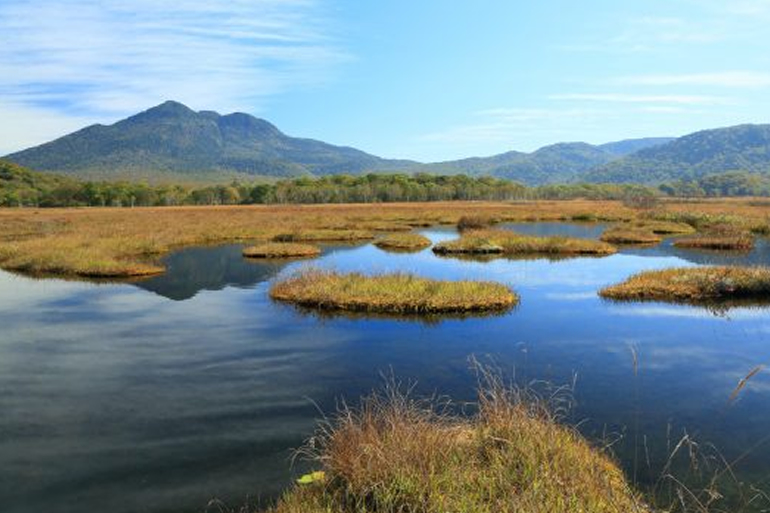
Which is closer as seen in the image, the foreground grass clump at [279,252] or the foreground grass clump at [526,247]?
the foreground grass clump at [279,252]

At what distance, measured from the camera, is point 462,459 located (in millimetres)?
10602

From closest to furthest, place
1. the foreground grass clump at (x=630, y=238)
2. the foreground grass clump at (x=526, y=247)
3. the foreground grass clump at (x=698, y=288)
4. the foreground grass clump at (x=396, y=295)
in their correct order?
the foreground grass clump at (x=396, y=295) < the foreground grass clump at (x=698, y=288) < the foreground grass clump at (x=526, y=247) < the foreground grass clump at (x=630, y=238)

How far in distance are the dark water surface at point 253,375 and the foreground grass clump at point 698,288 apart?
77.0 inches

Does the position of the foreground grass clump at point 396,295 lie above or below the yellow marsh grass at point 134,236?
below

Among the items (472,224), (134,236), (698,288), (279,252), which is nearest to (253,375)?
(698,288)

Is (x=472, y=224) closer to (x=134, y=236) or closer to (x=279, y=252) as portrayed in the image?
(x=279, y=252)

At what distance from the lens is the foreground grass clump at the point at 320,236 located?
218 ft

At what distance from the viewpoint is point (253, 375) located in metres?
19.8

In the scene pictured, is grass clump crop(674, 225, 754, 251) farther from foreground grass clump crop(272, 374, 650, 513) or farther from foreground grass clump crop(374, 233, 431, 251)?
foreground grass clump crop(272, 374, 650, 513)

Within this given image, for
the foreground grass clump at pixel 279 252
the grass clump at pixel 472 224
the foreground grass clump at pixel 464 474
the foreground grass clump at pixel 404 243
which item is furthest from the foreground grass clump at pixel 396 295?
the grass clump at pixel 472 224

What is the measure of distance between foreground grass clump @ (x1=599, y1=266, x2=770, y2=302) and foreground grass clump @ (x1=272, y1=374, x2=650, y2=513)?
2353 cm

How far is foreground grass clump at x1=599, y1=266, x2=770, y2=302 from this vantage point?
1304 inches

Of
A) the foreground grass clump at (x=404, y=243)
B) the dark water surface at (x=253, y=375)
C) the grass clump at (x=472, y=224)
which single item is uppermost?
the grass clump at (x=472, y=224)

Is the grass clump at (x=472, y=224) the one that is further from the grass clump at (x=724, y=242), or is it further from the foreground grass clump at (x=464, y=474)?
the foreground grass clump at (x=464, y=474)
